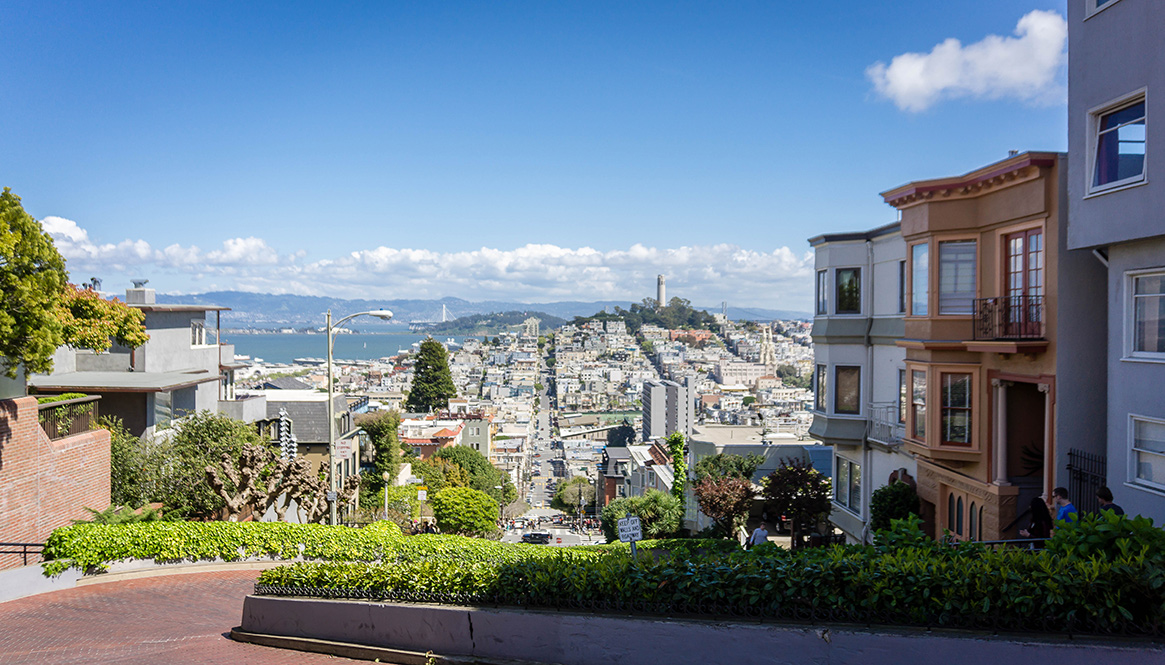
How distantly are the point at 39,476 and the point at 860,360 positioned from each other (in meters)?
19.5

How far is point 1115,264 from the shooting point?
11.3 metres

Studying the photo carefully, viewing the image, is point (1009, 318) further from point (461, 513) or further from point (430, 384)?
point (430, 384)

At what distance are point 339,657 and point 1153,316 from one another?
1160cm

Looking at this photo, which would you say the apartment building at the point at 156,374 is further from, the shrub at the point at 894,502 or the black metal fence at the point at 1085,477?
the black metal fence at the point at 1085,477

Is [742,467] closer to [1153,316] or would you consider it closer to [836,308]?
[836,308]

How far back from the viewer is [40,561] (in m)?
14.7

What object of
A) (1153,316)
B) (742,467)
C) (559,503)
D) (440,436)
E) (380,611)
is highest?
(1153,316)

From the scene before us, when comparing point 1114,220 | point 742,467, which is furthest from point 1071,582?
point 742,467

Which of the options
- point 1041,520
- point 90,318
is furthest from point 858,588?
point 90,318

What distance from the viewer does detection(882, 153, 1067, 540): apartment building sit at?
42.9 feet

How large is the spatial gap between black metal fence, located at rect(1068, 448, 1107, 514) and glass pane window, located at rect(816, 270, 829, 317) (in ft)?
31.0

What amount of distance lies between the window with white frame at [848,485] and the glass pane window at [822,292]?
4.45m

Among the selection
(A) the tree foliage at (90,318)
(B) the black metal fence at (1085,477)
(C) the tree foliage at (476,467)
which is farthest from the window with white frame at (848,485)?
(C) the tree foliage at (476,467)

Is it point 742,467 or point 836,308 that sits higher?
point 836,308
